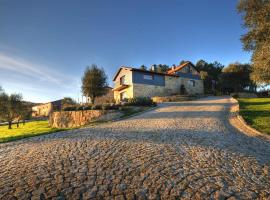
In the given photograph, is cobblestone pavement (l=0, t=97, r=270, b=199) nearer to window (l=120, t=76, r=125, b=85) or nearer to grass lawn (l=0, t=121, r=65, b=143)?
grass lawn (l=0, t=121, r=65, b=143)

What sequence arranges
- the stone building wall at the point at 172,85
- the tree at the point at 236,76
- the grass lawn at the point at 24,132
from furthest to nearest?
the tree at the point at 236,76, the stone building wall at the point at 172,85, the grass lawn at the point at 24,132

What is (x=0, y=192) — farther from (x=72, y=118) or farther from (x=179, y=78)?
(x=179, y=78)

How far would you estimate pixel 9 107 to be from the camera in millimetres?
34062

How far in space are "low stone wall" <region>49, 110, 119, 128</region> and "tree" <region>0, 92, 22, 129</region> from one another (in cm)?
1623

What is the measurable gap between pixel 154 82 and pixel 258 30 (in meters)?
22.9

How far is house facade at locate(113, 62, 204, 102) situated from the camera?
35500 mm

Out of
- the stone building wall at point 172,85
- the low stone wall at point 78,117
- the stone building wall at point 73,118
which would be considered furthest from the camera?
the stone building wall at point 172,85

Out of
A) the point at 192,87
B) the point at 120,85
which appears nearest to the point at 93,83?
the point at 120,85

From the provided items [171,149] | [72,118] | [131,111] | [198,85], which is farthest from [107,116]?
[198,85]

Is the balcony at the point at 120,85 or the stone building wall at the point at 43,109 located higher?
the balcony at the point at 120,85

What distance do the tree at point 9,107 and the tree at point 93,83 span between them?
13615 millimetres

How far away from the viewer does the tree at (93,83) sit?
32.2 meters

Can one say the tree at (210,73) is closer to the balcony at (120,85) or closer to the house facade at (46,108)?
the balcony at (120,85)

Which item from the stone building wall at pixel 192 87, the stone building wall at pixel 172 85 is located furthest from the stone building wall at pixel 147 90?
the stone building wall at pixel 192 87
